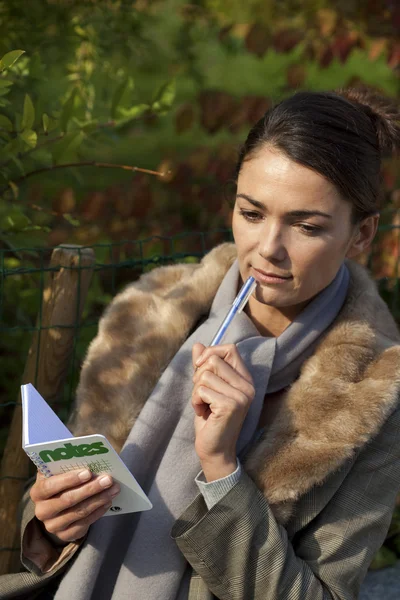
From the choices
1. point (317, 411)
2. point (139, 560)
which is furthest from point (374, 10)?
point (139, 560)

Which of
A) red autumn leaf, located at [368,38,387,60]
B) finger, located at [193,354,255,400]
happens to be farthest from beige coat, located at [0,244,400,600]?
red autumn leaf, located at [368,38,387,60]

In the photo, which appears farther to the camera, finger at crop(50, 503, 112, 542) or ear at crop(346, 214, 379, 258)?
ear at crop(346, 214, 379, 258)

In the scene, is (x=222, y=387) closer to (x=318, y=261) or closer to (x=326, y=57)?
(x=318, y=261)

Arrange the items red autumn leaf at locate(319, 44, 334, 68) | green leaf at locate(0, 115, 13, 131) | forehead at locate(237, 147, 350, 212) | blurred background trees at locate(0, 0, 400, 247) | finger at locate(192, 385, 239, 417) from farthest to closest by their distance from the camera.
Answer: red autumn leaf at locate(319, 44, 334, 68)
blurred background trees at locate(0, 0, 400, 247)
green leaf at locate(0, 115, 13, 131)
forehead at locate(237, 147, 350, 212)
finger at locate(192, 385, 239, 417)

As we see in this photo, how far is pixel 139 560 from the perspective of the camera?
1.98 metres

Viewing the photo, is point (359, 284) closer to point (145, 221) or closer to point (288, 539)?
point (288, 539)

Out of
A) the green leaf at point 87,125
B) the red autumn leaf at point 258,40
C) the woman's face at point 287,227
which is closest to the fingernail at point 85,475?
the woman's face at point 287,227

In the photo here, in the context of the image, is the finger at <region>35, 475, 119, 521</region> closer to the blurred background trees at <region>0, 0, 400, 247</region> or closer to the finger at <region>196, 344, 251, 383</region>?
the finger at <region>196, 344, 251, 383</region>

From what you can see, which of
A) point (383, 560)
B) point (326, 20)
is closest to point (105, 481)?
point (383, 560)

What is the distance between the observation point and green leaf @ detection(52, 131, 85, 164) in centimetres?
241

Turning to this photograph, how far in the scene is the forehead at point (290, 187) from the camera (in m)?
1.90

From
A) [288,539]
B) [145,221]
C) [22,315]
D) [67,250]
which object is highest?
[67,250]

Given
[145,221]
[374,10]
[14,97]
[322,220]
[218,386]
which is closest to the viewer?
[218,386]

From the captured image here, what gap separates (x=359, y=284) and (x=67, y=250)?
79cm
